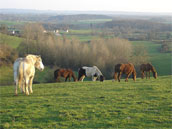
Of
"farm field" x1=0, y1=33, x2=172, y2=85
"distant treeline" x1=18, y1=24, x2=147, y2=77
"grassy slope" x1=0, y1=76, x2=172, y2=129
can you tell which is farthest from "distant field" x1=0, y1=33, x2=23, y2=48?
"grassy slope" x1=0, y1=76, x2=172, y2=129

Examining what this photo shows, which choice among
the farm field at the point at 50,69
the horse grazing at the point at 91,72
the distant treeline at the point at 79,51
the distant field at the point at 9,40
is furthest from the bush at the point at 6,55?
the horse grazing at the point at 91,72

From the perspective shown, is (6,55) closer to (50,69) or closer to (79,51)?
(50,69)

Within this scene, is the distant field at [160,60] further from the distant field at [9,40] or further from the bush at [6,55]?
the distant field at [9,40]

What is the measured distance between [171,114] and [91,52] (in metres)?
41.0

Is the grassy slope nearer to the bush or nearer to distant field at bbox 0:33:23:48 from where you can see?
the bush

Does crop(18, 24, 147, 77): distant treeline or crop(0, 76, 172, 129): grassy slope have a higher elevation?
crop(18, 24, 147, 77): distant treeline

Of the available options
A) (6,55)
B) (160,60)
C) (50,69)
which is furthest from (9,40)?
(160,60)

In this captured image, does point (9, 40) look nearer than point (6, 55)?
No

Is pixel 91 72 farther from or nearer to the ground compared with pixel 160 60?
farther from the ground

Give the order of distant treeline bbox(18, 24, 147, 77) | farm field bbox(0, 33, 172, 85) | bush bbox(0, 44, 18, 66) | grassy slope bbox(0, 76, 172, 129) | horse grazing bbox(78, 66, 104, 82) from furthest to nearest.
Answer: distant treeline bbox(18, 24, 147, 77) → bush bbox(0, 44, 18, 66) → farm field bbox(0, 33, 172, 85) → horse grazing bbox(78, 66, 104, 82) → grassy slope bbox(0, 76, 172, 129)

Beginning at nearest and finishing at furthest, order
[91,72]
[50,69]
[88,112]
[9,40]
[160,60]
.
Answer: [88,112]
[91,72]
[50,69]
[160,60]
[9,40]

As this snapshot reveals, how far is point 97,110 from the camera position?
294 inches

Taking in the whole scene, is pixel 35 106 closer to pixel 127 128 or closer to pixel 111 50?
pixel 127 128

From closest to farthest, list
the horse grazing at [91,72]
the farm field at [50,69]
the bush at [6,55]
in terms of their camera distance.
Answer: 1. the horse grazing at [91,72]
2. the farm field at [50,69]
3. the bush at [6,55]
